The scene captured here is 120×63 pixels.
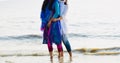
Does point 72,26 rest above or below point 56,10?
below

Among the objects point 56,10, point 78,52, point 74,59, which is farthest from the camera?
point 78,52

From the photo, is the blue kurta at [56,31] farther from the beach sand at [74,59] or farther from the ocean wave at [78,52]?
the ocean wave at [78,52]

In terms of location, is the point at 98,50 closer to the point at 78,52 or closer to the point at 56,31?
the point at 78,52

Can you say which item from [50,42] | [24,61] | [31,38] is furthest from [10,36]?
[50,42]

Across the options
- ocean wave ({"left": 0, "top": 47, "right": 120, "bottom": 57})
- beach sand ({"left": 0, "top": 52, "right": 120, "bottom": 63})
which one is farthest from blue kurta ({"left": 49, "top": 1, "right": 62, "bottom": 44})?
ocean wave ({"left": 0, "top": 47, "right": 120, "bottom": 57})

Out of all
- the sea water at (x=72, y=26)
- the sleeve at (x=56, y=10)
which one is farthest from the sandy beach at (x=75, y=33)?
the sleeve at (x=56, y=10)

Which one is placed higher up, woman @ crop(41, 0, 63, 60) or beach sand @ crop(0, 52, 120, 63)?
woman @ crop(41, 0, 63, 60)

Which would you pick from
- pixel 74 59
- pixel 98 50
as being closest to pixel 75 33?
pixel 98 50

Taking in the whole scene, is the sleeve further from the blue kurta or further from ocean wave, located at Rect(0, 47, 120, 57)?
ocean wave, located at Rect(0, 47, 120, 57)

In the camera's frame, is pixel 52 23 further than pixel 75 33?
No

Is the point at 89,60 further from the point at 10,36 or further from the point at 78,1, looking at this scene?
the point at 78,1

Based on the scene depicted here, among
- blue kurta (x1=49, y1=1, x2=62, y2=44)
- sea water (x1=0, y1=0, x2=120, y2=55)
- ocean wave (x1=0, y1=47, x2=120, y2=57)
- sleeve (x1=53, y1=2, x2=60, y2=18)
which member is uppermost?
sleeve (x1=53, y1=2, x2=60, y2=18)

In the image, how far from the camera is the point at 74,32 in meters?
11.0

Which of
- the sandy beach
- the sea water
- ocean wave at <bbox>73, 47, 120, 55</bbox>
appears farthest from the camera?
the sea water
